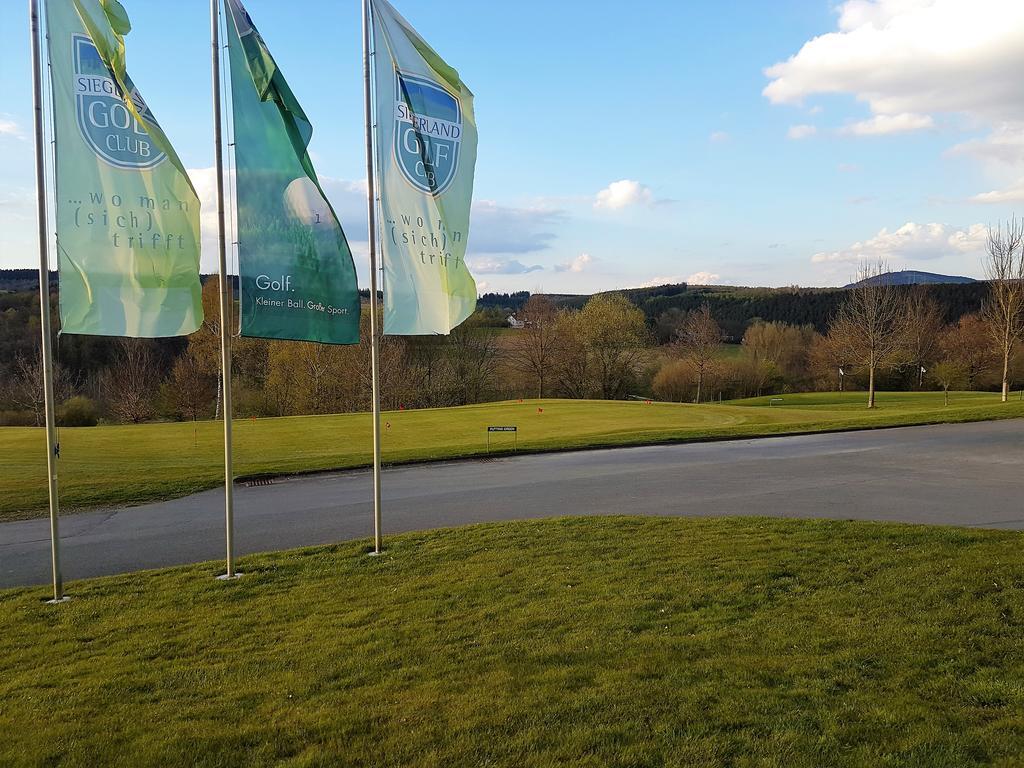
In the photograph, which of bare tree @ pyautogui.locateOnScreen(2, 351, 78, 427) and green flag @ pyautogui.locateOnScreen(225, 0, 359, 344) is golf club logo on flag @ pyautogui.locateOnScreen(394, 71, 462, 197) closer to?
green flag @ pyautogui.locateOnScreen(225, 0, 359, 344)

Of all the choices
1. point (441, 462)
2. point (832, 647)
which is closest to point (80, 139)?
point (832, 647)

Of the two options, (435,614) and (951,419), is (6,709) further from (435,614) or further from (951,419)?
(951,419)

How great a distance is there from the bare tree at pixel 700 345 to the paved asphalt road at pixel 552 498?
41460mm

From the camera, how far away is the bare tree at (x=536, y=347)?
6103cm

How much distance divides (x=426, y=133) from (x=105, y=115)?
11.5 ft

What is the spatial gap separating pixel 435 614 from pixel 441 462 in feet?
36.7

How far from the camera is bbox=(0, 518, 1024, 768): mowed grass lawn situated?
405 cm

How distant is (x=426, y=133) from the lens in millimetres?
8484

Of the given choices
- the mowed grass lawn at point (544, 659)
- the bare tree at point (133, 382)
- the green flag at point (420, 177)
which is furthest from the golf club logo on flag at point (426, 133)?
the bare tree at point (133, 382)

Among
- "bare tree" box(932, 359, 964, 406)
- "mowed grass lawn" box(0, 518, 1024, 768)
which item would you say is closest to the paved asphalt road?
"mowed grass lawn" box(0, 518, 1024, 768)

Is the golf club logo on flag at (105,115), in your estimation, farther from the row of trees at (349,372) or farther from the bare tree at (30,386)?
the bare tree at (30,386)

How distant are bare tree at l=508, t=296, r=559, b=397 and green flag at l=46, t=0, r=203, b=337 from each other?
53.3m

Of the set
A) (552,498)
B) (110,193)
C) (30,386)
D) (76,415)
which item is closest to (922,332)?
(552,498)

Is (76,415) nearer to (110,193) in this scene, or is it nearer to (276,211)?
(110,193)
